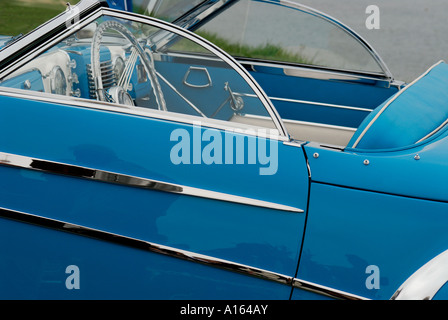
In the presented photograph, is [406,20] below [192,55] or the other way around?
the other way around

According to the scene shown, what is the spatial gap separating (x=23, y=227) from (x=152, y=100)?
676 millimetres

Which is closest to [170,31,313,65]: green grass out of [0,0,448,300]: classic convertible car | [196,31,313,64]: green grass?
[196,31,313,64]: green grass

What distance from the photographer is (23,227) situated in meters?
1.87

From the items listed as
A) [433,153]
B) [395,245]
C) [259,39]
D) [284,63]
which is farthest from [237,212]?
[259,39]

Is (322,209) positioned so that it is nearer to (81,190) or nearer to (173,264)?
(173,264)

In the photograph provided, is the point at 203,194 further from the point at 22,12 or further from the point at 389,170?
the point at 22,12

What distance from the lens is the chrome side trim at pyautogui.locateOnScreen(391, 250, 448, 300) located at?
1683 mm

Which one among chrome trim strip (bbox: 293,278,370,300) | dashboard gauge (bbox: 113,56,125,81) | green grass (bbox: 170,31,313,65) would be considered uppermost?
green grass (bbox: 170,31,313,65)

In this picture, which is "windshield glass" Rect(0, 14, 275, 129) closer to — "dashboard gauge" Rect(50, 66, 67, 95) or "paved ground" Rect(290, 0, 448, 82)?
"dashboard gauge" Rect(50, 66, 67, 95)

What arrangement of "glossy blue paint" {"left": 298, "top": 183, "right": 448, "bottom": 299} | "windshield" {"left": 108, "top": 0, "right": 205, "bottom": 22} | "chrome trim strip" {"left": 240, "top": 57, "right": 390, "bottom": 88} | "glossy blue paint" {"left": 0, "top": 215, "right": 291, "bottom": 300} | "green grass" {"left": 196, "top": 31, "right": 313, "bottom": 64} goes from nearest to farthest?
1. "glossy blue paint" {"left": 298, "top": 183, "right": 448, "bottom": 299}
2. "glossy blue paint" {"left": 0, "top": 215, "right": 291, "bottom": 300}
3. "windshield" {"left": 108, "top": 0, "right": 205, "bottom": 22}
4. "chrome trim strip" {"left": 240, "top": 57, "right": 390, "bottom": 88}
5. "green grass" {"left": 196, "top": 31, "right": 313, "bottom": 64}

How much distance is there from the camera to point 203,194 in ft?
5.73

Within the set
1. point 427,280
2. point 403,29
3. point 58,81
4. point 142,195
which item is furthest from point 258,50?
point 427,280

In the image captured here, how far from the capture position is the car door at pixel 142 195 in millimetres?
1742

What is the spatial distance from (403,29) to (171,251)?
756 cm
